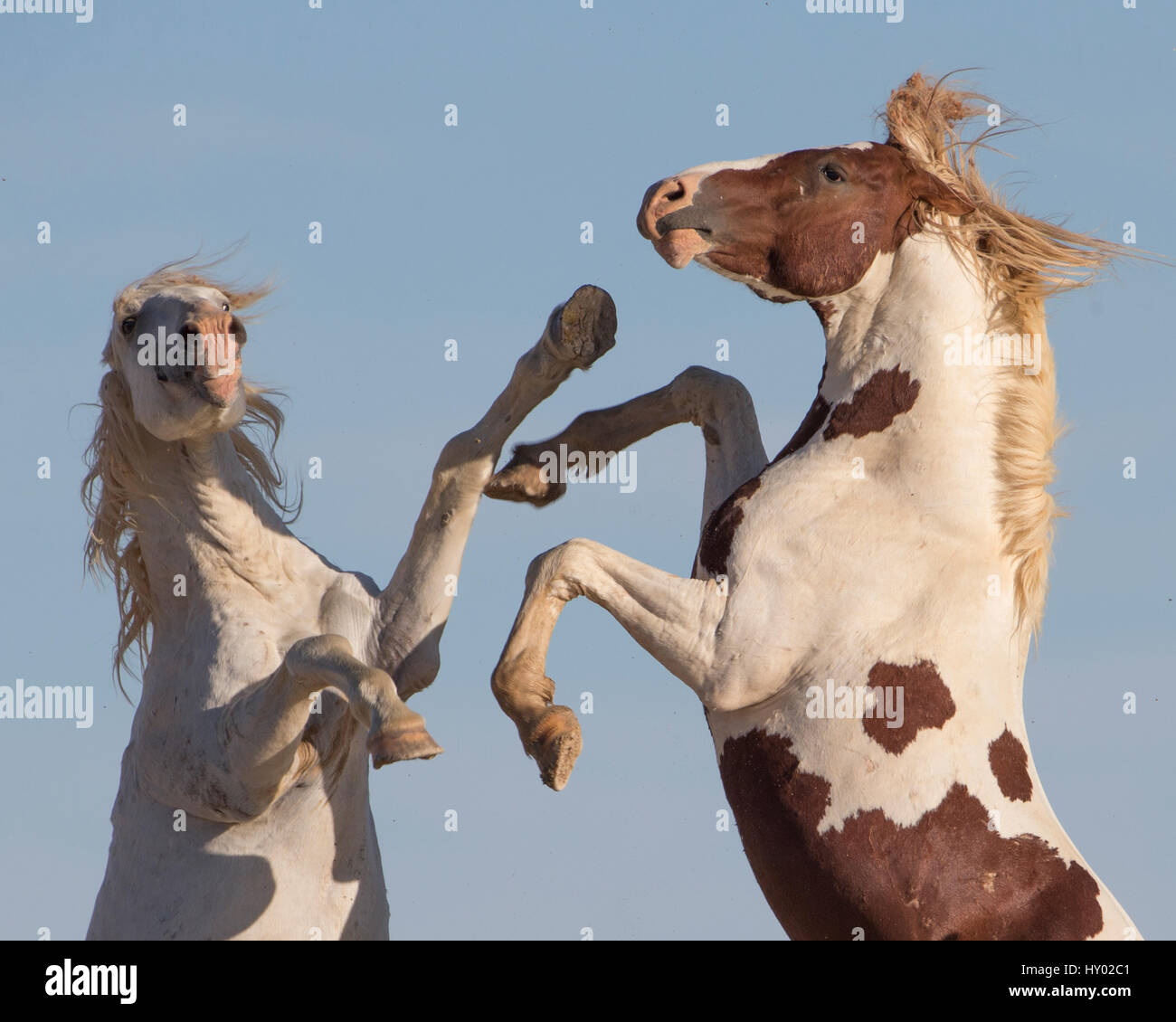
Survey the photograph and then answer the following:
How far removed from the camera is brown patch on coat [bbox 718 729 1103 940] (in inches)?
266

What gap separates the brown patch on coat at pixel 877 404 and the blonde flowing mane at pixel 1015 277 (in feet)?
1.16

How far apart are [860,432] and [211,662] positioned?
260 centimetres

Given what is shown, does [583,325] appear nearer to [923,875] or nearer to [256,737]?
[256,737]

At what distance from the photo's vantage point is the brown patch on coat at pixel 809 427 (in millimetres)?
7492

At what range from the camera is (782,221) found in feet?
24.3

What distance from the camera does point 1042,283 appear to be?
297 inches

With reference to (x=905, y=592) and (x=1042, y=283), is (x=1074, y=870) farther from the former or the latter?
(x=1042, y=283)

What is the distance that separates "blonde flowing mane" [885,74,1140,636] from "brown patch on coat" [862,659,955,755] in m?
0.50

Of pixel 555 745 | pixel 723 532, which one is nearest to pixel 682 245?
pixel 723 532
